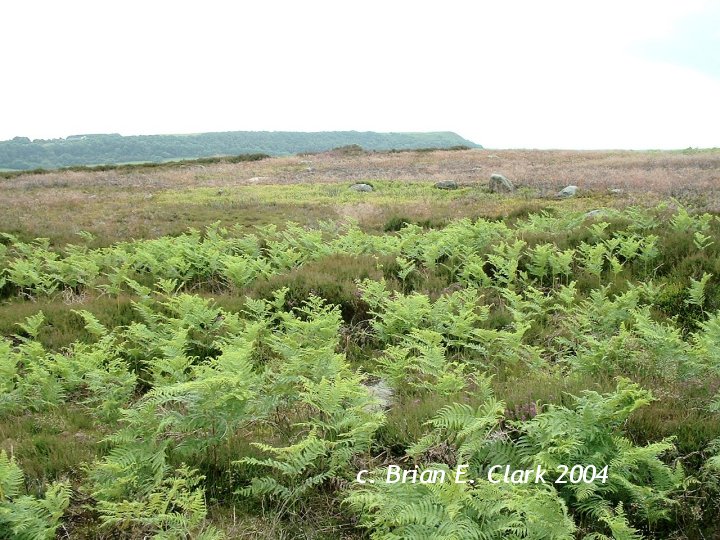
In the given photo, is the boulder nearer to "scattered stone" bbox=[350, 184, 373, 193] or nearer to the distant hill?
"scattered stone" bbox=[350, 184, 373, 193]

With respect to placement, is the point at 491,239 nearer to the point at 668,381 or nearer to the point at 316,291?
the point at 316,291

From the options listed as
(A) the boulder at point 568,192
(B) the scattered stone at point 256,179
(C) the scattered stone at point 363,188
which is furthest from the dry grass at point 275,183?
(C) the scattered stone at point 363,188

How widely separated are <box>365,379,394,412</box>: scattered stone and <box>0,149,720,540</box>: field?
1.0 inches

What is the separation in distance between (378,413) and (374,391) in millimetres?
1434

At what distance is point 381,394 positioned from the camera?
18.6 ft

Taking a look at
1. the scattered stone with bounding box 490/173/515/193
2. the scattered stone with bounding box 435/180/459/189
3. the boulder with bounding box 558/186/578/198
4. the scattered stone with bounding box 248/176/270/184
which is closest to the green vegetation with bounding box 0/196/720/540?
the boulder with bounding box 558/186/578/198

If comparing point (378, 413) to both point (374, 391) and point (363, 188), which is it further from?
point (363, 188)

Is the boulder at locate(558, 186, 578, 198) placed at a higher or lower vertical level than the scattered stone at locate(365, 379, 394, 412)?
higher

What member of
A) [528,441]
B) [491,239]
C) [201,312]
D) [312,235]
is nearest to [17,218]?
[312,235]

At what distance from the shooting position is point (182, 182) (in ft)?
116

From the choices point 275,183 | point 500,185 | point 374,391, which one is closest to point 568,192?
point 500,185

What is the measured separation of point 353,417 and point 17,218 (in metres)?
20.3

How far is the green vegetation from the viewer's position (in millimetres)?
3496

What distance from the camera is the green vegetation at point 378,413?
3.50 meters
